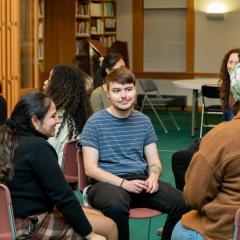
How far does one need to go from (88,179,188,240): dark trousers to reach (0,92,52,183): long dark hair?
0.72 metres

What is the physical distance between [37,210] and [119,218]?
0.68m

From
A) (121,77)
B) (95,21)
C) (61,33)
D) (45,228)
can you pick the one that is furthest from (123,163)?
(95,21)

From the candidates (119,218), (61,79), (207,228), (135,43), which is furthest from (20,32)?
(135,43)

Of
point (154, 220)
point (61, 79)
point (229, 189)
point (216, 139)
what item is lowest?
point (154, 220)

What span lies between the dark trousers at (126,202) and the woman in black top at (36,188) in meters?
0.48

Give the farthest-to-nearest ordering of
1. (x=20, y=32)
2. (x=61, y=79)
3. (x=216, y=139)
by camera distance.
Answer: (x=20, y=32) → (x=61, y=79) → (x=216, y=139)

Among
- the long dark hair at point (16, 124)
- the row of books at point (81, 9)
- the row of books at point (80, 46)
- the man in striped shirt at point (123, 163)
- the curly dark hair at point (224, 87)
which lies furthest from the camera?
the row of books at point (81, 9)

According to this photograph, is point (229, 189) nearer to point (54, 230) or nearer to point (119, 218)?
point (54, 230)

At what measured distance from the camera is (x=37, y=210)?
2.50 meters

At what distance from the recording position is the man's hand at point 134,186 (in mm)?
3182

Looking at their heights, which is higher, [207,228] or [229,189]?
[229,189]

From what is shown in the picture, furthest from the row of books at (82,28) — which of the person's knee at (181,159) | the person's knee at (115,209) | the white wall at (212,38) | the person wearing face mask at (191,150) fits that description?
the person's knee at (115,209)

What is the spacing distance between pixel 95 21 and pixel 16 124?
364 inches

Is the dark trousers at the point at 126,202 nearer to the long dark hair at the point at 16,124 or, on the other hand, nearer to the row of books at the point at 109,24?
the long dark hair at the point at 16,124
